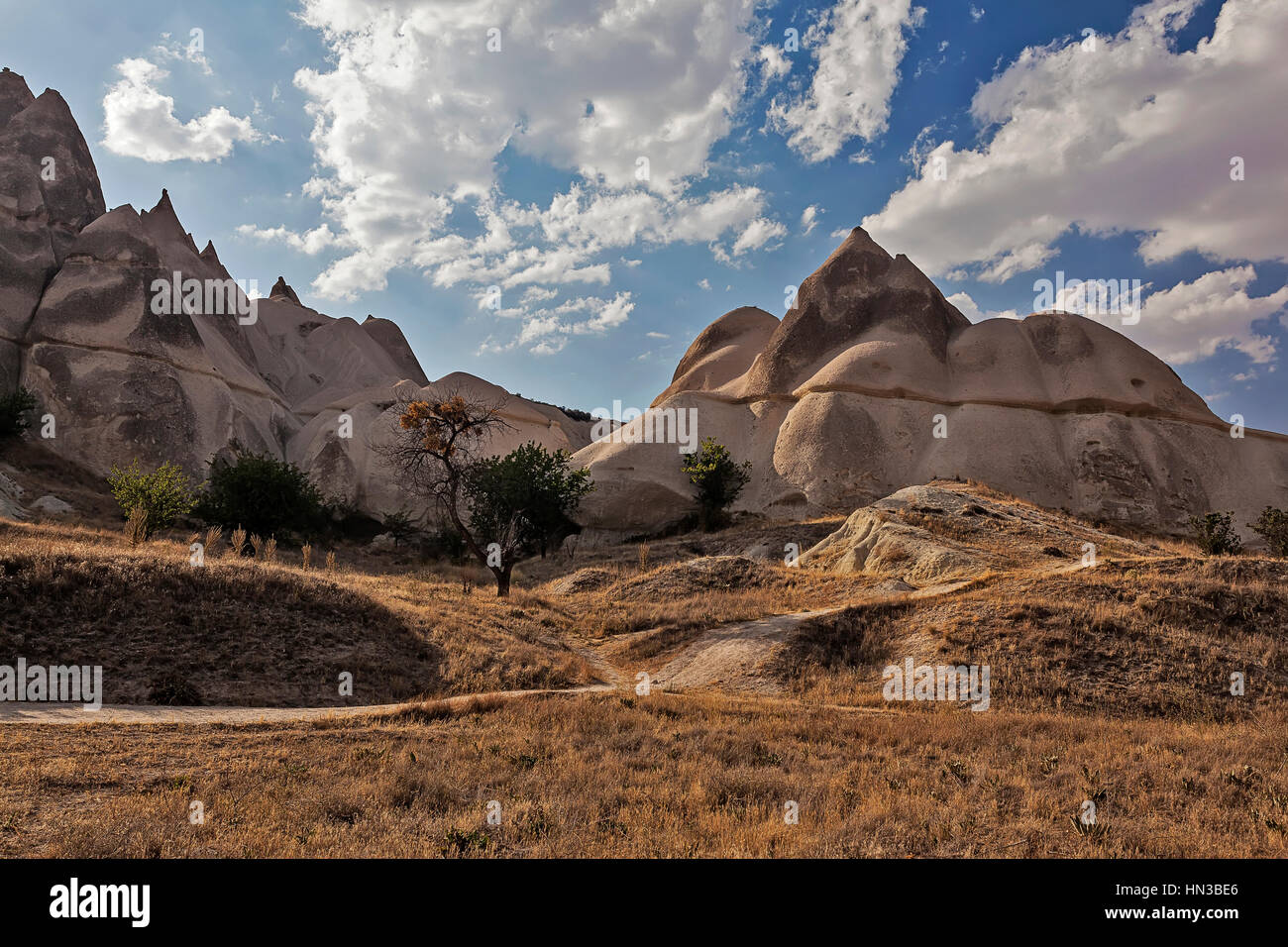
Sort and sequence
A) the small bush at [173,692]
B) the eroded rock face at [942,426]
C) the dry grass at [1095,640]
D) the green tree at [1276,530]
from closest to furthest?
1. the small bush at [173,692]
2. the dry grass at [1095,640]
3. the green tree at [1276,530]
4. the eroded rock face at [942,426]

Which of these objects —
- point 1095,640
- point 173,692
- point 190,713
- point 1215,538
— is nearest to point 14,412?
point 173,692

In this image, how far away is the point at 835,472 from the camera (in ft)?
132

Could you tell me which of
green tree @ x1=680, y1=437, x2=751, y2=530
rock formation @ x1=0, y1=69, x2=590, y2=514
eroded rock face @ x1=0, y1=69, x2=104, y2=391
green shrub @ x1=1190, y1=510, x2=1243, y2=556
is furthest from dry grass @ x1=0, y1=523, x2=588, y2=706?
eroded rock face @ x1=0, y1=69, x2=104, y2=391

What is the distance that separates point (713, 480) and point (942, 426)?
13759 millimetres

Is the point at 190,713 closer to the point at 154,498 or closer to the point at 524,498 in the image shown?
A: the point at 154,498

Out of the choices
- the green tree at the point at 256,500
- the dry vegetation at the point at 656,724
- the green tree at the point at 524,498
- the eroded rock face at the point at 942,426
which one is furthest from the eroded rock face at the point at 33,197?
the dry vegetation at the point at 656,724

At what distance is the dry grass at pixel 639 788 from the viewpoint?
18.1 ft

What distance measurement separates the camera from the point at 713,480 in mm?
40406

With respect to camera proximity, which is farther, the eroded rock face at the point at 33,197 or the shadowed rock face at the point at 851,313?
the shadowed rock face at the point at 851,313

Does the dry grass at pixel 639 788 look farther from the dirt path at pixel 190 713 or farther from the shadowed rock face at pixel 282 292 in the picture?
the shadowed rock face at pixel 282 292

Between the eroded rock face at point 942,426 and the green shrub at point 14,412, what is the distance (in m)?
29.8

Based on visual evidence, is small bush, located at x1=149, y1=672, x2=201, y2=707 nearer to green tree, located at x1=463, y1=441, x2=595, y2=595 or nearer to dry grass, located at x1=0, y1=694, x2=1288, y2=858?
dry grass, located at x1=0, y1=694, x2=1288, y2=858

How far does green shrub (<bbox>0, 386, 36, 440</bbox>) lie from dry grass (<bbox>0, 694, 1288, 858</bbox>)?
39.5m

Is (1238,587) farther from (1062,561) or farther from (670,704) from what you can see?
(670,704)
